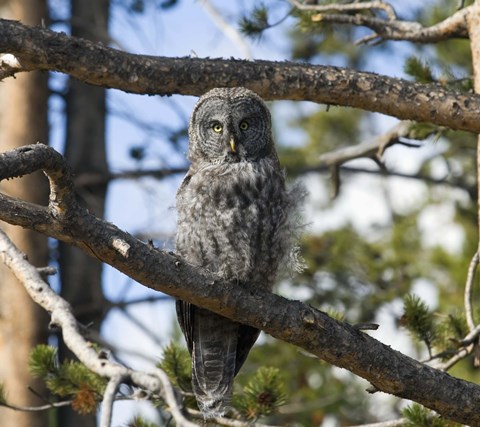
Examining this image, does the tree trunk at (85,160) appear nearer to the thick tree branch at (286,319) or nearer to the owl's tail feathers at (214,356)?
the owl's tail feathers at (214,356)

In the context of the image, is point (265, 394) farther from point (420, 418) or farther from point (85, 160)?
point (85, 160)

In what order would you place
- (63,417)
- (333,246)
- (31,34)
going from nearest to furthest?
(31,34) < (63,417) < (333,246)

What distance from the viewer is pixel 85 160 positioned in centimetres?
738

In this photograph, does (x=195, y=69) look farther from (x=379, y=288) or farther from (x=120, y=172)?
(x=379, y=288)

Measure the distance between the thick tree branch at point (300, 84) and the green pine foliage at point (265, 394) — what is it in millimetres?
1232

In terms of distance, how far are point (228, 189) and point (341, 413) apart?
4.37m

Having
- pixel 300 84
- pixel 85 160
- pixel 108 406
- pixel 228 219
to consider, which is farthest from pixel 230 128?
pixel 85 160

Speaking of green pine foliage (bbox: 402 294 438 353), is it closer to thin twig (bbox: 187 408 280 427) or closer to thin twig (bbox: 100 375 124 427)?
thin twig (bbox: 187 408 280 427)

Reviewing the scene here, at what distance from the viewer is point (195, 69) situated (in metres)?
4.18

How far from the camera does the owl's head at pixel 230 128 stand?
4457 mm

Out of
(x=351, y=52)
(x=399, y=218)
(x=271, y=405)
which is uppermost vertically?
(x=351, y=52)

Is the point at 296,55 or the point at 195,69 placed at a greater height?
the point at 296,55

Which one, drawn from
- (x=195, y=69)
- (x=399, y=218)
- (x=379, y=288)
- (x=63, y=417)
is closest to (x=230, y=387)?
(x=195, y=69)

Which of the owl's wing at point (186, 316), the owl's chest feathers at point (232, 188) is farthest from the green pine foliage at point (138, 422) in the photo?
the owl's chest feathers at point (232, 188)
